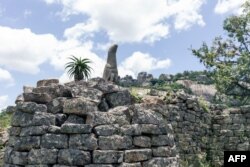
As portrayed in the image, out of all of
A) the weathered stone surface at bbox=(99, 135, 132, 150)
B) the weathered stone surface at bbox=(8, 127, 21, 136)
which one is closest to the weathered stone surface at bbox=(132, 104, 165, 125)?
the weathered stone surface at bbox=(99, 135, 132, 150)

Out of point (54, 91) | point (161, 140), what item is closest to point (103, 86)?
point (54, 91)

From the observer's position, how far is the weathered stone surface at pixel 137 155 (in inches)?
227

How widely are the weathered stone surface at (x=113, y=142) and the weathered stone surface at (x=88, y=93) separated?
0.68 meters

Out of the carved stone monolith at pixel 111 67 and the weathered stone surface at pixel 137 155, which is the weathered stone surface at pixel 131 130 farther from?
the carved stone monolith at pixel 111 67

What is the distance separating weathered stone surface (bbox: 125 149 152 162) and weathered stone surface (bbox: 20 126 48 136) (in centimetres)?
125

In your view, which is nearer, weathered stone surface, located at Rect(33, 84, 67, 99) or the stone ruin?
the stone ruin

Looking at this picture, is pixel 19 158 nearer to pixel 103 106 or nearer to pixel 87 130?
pixel 87 130

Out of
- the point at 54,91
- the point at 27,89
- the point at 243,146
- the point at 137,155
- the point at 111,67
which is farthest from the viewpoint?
the point at 243,146

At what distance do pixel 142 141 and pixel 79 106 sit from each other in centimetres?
107

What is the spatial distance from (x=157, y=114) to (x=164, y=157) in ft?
2.28

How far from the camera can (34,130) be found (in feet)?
19.5

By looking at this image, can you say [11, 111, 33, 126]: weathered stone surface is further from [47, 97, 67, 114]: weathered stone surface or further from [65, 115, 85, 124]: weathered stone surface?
[65, 115, 85, 124]: weathered stone surface

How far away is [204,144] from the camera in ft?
46.7

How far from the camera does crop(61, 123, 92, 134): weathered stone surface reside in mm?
5727
